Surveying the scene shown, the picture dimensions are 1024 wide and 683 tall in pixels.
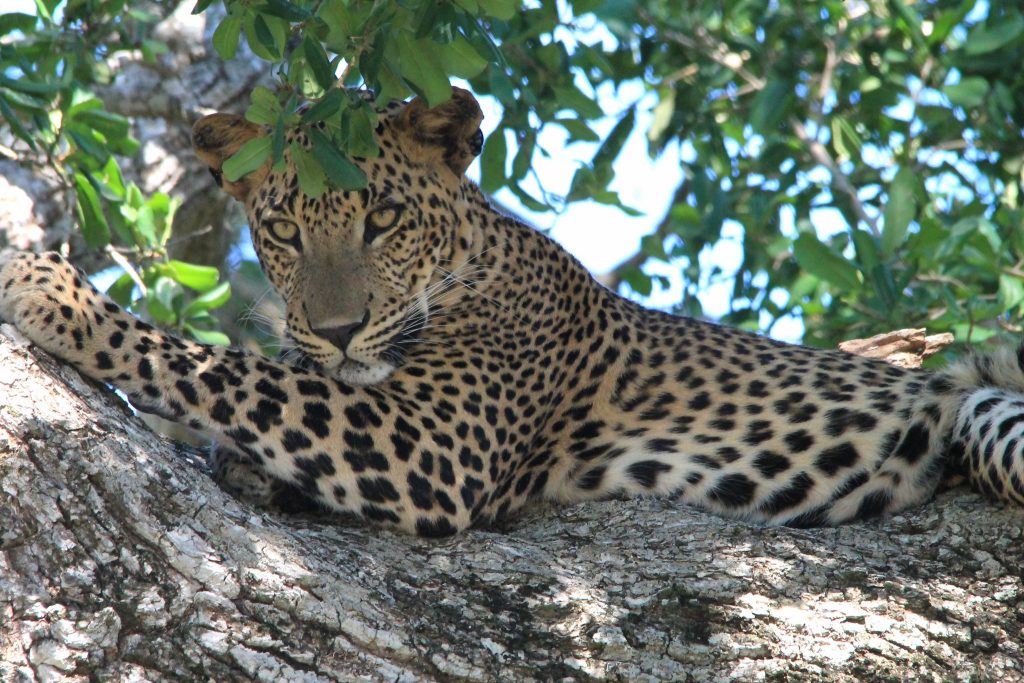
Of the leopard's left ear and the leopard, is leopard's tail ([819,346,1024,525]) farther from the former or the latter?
the leopard's left ear

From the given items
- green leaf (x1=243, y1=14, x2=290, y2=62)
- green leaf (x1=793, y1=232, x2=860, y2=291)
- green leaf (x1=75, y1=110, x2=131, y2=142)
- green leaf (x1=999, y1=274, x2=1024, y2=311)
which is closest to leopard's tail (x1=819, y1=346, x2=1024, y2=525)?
green leaf (x1=999, y1=274, x2=1024, y2=311)

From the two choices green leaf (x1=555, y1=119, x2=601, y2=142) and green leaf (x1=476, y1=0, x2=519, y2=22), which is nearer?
green leaf (x1=476, y1=0, x2=519, y2=22)

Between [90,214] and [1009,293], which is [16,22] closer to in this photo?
[90,214]

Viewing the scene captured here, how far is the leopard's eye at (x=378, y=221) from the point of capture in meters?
6.41

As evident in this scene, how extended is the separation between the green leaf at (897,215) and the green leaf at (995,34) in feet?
4.78

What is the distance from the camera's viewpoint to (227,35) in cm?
521

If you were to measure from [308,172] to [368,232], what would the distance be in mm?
1251

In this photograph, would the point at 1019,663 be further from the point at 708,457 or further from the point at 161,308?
the point at 161,308

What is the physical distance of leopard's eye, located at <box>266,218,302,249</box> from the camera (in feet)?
21.0

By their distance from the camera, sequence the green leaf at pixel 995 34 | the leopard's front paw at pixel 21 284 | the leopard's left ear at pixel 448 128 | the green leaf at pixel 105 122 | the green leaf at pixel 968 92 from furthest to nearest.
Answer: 1. the green leaf at pixel 968 92
2. the green leaf at pixel 995 34
3. the green leaf at pixel 105 122
4. the leopard's left ear at pixel 448 128
5. the leopard's front paw at pixel 21 284

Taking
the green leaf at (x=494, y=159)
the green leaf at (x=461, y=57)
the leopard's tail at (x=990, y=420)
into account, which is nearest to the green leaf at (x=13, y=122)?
the green leaf at (x=461, y=57)

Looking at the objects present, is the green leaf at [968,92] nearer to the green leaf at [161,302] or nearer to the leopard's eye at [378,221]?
the leopard's eye at [378,221]

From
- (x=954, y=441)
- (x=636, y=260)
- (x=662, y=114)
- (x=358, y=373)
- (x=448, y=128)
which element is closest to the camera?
(x=954, y=441)

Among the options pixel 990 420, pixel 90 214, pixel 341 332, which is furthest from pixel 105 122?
pixel 990 420
